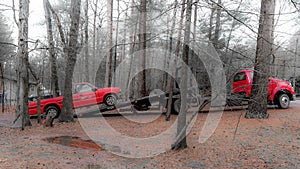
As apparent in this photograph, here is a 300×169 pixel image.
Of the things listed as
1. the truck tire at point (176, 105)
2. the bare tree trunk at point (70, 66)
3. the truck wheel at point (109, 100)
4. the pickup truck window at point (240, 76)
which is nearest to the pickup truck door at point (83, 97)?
the truck wheel at point (109, 100)

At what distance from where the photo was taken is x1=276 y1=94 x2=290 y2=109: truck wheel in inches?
432

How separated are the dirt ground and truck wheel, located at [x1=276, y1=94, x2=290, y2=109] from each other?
136 centimetres

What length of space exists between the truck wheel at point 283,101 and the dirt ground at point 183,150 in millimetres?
1357

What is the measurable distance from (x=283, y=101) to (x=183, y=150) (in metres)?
6.88

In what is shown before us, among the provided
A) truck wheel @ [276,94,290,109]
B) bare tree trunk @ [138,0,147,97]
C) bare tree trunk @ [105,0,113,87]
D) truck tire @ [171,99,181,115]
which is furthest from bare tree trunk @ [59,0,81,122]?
truck wheel @ [276,94,290,109]

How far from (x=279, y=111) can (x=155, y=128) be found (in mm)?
5326

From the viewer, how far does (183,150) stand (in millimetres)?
6289

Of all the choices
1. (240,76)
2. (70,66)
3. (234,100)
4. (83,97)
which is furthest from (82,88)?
(234,100)

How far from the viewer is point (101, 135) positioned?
864 centimetres

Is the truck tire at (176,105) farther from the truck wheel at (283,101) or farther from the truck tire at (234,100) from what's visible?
the truck tire at (234,100)

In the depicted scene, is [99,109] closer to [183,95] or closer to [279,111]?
[183,95]

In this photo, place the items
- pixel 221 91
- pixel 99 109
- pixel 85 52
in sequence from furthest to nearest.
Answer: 1. pixel 85 52
2. pixel 99 109
3. pixel 221 91

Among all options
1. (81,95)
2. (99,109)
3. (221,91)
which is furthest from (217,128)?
(81,95)

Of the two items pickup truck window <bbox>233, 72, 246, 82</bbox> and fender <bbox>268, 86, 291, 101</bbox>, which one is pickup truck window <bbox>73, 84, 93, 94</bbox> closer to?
pickup truck window <bbox>233, 72, 246, 82</bbox>
